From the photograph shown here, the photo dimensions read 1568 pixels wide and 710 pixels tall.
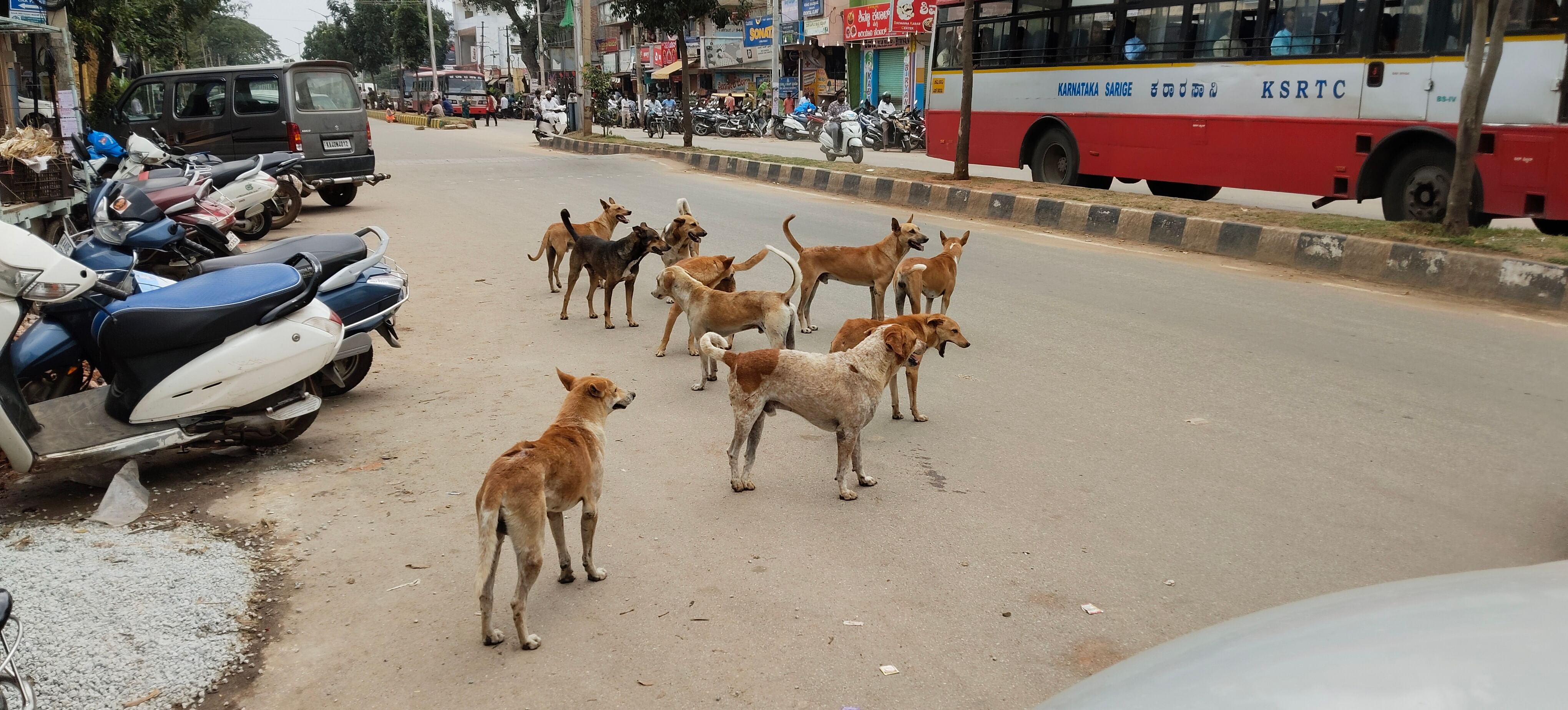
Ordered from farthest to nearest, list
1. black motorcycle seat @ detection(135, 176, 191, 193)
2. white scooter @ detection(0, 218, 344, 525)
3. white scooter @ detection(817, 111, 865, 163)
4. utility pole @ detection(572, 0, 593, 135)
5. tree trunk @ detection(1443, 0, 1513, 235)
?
Result: utility pole @ detection(572, 0, 593, 135), white scooter @ detection(817, 111, 865, 163), black motorcycle seat @ detection(135, 176, 191, 193), tree trunk @ detection(1443, 0, 1513, 235), white scooter @ detection(0, 218, 344, 525)

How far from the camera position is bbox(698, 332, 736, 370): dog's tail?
4625 millimetres

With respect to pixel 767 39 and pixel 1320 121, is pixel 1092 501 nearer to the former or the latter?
pixel 1320 121

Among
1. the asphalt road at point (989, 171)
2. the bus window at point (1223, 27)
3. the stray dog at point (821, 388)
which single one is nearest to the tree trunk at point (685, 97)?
the asphalt road at point (989, 171)

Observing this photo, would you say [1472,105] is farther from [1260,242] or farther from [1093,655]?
[1093,655]

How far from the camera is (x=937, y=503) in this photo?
452cm

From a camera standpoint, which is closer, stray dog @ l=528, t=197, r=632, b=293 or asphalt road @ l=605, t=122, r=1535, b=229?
stray dog @ l=528, t=197, r=632, b=293

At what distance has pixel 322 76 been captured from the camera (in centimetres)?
1467

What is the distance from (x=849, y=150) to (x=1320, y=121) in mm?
12755

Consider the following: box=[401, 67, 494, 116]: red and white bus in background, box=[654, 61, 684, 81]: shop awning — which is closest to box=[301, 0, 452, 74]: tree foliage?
box=[401, 67, 494, 116]: red and white bus in background

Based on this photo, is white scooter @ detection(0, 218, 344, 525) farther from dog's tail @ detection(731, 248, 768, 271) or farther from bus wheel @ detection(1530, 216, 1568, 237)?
bus wheel @ detection(1530, 216, 1568, 237)

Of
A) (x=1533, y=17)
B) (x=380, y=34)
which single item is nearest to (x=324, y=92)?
(x=1533, y=17)

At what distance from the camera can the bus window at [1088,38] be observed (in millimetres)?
14758

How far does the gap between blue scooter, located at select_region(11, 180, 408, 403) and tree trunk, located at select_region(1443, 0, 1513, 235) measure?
853cm

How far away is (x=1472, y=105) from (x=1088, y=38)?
6516mm
